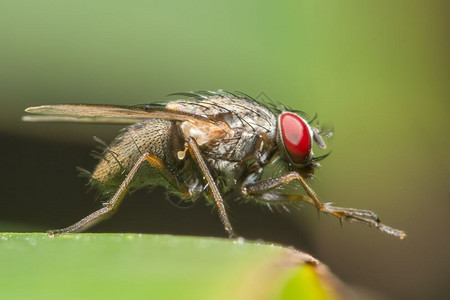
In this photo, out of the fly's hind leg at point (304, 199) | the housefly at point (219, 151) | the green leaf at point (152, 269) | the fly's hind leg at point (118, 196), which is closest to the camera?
the green leaf at point (152, 269)

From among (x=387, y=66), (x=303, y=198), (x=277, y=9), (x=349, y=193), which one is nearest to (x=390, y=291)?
(x=349, y=193)

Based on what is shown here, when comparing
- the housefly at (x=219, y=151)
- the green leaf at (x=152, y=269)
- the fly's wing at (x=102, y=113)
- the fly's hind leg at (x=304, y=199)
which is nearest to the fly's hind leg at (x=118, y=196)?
the housefly at (x=219, y=151)

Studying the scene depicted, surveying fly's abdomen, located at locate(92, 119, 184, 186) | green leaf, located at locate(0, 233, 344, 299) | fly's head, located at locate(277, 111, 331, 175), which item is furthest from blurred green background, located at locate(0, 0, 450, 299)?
green leaf, located at locate(0, 233, 344, 299)

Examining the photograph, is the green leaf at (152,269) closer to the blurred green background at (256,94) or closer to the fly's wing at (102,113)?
the fly's wing at (102,113)

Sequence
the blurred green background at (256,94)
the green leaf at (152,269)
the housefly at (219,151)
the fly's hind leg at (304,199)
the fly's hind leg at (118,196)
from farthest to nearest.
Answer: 1. the blurred green background at (256,94)
2. the housefly at (219,151)
3. the fly's hind leg at (304,199)
4. the fly's hind leg at (118,196)
5. the green leaf at (152,269)

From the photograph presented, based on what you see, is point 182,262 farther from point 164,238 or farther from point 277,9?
point 277,9
